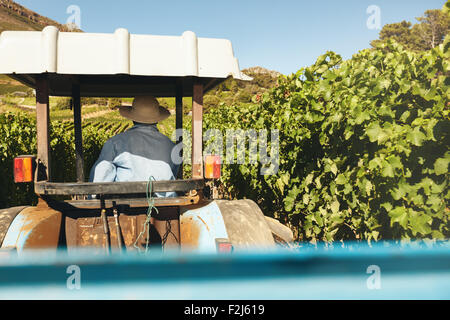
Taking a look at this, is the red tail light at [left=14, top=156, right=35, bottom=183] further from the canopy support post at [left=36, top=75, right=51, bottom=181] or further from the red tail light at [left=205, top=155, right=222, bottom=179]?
the red tail light at [left=205, top=155, right=222, bottom=179]

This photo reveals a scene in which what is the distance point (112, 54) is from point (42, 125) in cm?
66

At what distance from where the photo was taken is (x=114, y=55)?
204 cm

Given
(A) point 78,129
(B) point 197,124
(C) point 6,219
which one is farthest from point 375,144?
(A) point 78,129

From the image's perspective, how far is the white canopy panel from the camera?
196 centimetres

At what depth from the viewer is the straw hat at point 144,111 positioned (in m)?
3.00

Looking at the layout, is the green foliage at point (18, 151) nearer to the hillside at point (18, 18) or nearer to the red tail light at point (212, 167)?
the red tail light at point (212, 167)

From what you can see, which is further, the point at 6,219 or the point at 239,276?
the point at 6,219

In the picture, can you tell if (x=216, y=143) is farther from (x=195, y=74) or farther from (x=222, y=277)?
(x=222, y=277)

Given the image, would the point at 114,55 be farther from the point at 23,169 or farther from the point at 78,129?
the point at 78,129

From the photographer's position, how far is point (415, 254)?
0.86 m

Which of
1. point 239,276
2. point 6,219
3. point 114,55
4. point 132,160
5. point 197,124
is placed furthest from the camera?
point 132,160

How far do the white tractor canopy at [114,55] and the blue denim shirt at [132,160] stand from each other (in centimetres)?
73

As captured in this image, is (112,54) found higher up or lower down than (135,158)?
higher up
